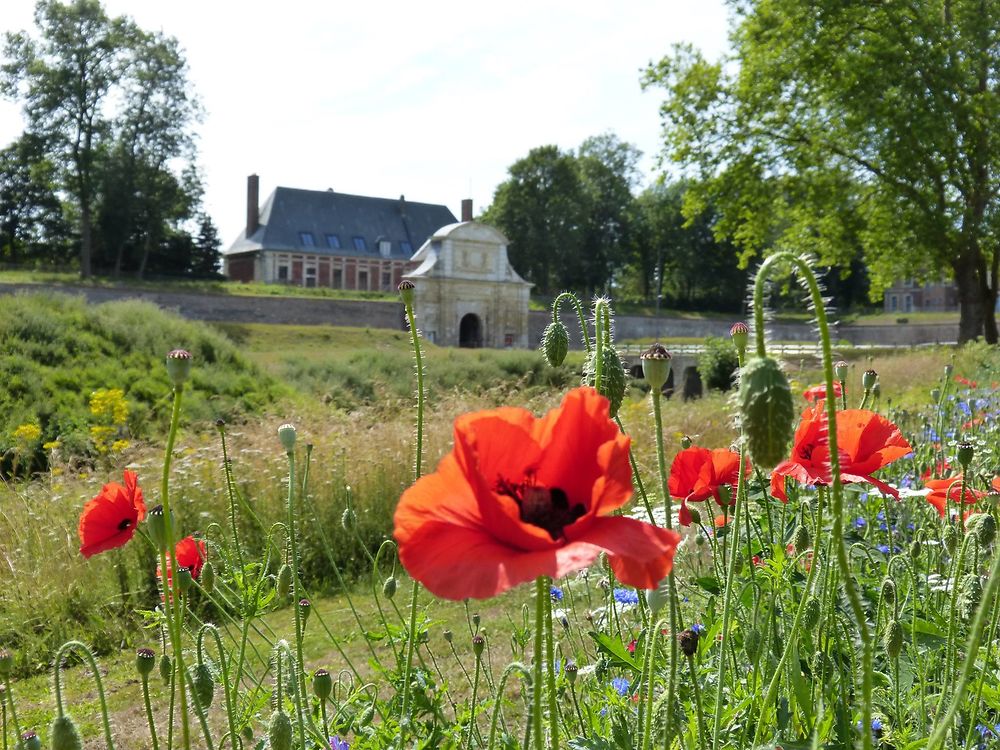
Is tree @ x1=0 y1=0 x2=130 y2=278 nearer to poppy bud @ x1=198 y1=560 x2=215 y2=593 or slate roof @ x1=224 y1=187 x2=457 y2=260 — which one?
slate roof @ x1=224 y1=187 x2=457 y2=260

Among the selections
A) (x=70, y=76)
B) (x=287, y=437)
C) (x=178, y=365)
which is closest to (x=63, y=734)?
(x=178, y=365)

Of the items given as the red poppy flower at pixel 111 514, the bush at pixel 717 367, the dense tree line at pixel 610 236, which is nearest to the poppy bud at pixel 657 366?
the red poppy flower at pixel 111 514

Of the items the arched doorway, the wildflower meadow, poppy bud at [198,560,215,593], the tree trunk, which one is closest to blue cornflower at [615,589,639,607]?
the wildflower meadow

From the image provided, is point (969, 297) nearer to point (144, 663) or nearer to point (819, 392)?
point (819, 392)

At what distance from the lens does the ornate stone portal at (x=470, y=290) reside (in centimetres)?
3984

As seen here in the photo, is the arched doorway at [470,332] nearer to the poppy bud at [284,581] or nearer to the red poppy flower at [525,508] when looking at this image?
the poppy bud at [284,581]

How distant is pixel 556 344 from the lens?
1.50 meters

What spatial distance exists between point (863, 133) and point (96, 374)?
52.6 ft

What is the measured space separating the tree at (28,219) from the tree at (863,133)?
102ft

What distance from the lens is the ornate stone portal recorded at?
3984 centimetres

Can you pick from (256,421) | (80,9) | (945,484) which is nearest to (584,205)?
(80,9)

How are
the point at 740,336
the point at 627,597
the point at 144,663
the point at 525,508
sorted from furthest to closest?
1. the point at 627,597
2. the point at 144,663
3. the point at 740,336
4. the point at 525,508

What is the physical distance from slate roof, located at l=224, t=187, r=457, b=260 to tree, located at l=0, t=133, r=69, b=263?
918 centimetres

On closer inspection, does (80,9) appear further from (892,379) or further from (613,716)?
(613,716)
